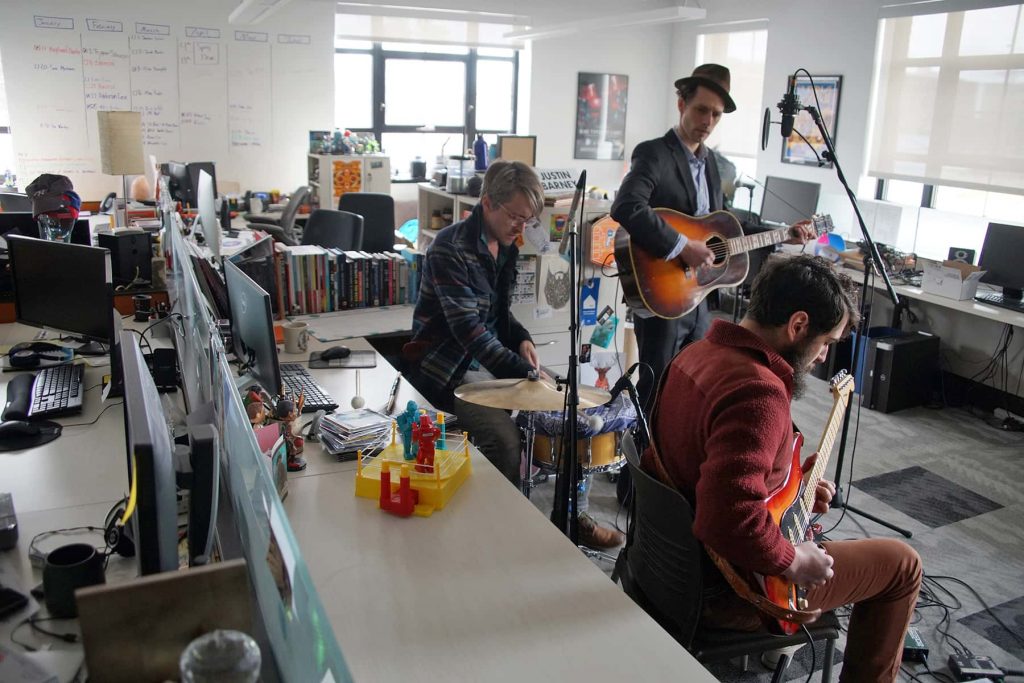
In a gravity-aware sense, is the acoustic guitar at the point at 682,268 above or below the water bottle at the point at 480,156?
below

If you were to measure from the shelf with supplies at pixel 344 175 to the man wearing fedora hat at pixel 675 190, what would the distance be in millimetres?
3801

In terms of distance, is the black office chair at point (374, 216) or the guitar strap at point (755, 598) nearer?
the guitar strap at point (755, 598)

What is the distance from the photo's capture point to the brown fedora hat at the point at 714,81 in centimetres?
327

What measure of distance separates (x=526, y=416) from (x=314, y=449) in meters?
0.89

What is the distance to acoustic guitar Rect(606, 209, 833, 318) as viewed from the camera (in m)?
3.39

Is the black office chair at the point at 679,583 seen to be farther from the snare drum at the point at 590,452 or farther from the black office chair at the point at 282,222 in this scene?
the black office chair at the point at 282,222

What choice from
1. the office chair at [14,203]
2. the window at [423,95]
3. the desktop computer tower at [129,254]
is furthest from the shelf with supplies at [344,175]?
the desktop computer tower at [129,254]

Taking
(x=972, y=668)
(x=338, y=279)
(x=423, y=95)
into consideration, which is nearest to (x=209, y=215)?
(x=338, y=279)

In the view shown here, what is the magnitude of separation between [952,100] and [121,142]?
535 centimetres

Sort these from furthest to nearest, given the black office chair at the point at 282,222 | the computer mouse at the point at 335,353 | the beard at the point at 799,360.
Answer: the black office chair at the point at 282,222
the computer mouse at the point at 335,353
the beard at the point at 799,360

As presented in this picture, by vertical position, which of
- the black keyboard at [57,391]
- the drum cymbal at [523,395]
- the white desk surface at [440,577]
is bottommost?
the white desk surface at [440,577]

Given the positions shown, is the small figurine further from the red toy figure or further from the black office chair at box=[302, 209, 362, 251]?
the black office chair at box=[302, 209, 362, 251]

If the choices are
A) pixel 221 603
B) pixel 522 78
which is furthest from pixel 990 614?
pixel 522 78

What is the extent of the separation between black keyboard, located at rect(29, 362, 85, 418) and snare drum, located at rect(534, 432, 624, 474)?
1505mm
